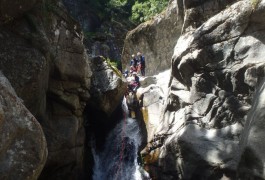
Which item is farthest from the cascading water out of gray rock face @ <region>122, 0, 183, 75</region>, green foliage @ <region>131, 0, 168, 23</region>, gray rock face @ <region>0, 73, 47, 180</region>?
green foliage @ <region>131, 0, 168, 23</region>

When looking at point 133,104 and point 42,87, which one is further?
point 133,104

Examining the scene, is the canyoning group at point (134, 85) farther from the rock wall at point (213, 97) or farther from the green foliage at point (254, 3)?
the green foliage at point (254, 3)

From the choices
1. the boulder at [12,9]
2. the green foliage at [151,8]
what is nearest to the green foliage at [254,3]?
the boulder at [12,9]

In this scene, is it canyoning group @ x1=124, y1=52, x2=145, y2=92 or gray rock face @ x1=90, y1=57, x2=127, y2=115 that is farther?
canyoning group @ x1=124, y1=52, x2=145, y2=92

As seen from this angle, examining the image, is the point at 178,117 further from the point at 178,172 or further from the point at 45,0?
the point at 45,0

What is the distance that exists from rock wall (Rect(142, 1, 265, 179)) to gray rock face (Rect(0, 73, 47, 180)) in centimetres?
546

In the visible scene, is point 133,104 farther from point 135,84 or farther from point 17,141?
point 17,141

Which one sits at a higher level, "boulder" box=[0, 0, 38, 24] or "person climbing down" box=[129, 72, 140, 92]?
"boulder" box=[0, 0, 38, 24]

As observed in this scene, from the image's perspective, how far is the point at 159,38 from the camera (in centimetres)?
2258

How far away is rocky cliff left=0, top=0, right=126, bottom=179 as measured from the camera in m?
6.58

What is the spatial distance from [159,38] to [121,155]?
9.74 metres

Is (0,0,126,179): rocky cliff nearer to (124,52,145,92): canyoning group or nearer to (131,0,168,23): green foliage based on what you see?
(124,52,145,92): canyoning group

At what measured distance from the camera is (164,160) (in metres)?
12.3

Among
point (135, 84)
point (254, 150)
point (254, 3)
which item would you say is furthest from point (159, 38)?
point (254, 150)
